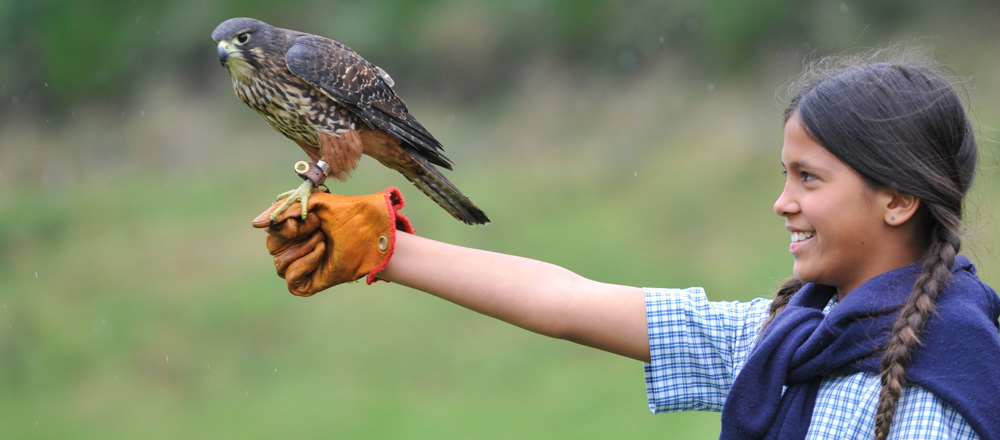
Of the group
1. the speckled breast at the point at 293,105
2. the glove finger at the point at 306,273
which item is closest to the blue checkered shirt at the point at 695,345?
the glove finger at the point at 306,273

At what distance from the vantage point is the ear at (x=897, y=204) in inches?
50.6

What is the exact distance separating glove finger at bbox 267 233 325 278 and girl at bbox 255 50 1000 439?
253 millimetres

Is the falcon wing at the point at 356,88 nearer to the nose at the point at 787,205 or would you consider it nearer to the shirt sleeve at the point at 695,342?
the shirt sleeve at the point at 695,342

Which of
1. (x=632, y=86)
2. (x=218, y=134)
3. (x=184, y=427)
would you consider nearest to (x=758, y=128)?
(x=632, y=86)

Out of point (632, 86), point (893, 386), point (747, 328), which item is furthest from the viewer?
point (632, 86)

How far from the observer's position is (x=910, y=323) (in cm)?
120

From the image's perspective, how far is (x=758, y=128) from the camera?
5668 millimetres

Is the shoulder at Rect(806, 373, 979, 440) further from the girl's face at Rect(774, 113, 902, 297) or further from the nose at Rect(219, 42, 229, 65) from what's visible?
the nose at Rect(219, 42, 229, 65)

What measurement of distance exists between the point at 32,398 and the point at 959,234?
199 inches

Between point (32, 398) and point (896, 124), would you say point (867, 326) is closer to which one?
point (896, 124)

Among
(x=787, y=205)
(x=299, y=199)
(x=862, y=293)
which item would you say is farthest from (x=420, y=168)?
(x=862, y=293)

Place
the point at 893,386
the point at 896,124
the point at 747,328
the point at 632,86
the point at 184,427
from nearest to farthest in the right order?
the point at 893,386 < the point at 896,124 < the point at 747,328 < the point at 184,427 < the point at 632,86

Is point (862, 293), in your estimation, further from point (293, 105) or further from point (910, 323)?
point (293, 105)

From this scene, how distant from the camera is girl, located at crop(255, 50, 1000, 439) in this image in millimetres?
1195
